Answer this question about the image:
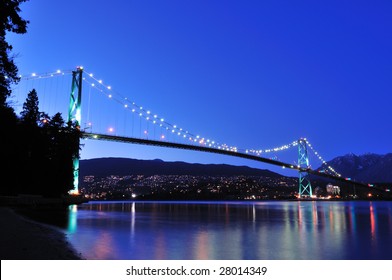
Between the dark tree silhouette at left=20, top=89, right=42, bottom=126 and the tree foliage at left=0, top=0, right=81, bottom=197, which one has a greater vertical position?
the dark tree silhouette at left=20, top=89, right=42, bottom=126

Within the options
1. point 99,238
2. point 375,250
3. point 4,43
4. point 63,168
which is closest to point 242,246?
point 375,250

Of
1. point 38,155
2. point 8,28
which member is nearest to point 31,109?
point 38,155

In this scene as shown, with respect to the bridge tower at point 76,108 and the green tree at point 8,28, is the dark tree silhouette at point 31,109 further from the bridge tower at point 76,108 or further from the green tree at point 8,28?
the green tree at point 8,28

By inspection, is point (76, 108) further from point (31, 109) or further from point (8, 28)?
point (8, 28)

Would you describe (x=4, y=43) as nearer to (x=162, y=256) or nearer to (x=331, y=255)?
(x=162, y=256)

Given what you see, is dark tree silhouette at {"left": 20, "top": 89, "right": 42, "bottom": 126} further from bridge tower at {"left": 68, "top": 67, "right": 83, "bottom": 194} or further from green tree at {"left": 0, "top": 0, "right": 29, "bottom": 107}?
green tree at {"left": 0, "top": 0, "right": 29, "bottom": 107}

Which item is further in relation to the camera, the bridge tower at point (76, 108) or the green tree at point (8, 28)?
the bridge tower at point (76, 108)

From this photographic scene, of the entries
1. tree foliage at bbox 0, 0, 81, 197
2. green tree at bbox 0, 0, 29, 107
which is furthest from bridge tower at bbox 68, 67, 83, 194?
green tree at bbox 0, 0, 29, 107

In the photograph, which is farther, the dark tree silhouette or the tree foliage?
the dark tree silhouette

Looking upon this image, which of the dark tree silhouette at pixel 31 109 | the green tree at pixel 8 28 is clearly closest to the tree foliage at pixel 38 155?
the dark tree silhouette at pixel 31 109

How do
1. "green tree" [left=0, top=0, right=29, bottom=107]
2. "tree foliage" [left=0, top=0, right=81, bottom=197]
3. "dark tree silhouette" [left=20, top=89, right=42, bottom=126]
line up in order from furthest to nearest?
"dark tree silhouette" [left=20, top=89, right=42, bottom=126]
"tree foliage" [left=0, top=0, right=81, bottom=197]
"green tree" [left=0, top=0, right=29, bottom=107]
